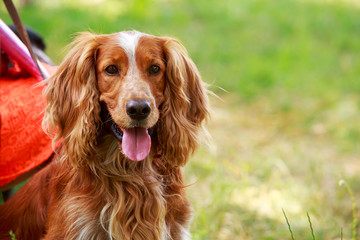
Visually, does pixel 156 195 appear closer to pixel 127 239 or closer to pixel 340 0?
pixel 127 239

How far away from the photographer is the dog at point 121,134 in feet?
8.93

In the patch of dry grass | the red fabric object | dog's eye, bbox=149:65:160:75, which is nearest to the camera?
Answer: dog's eye, bbox=149:65:160:75

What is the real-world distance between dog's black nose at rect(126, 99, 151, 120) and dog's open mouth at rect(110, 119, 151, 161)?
0.14 metres

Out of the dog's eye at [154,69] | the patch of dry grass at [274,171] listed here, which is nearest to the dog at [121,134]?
the dog's eye at [154,69]

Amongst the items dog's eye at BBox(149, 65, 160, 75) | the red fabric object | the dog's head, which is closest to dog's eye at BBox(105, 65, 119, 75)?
the dog's head

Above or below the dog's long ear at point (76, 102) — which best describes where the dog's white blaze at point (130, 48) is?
above

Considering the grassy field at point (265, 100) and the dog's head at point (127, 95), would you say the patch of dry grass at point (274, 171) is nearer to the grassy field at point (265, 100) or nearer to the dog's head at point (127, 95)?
the grassy field at point (265, 100)

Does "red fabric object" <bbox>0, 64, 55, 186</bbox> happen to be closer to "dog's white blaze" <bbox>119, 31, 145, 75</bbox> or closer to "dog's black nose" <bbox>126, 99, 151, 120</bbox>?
"dog's white blaze" <bbox>119, 31, 145, 75</bbox>

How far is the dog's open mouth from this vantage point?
8.75 feet

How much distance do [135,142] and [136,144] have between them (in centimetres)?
1

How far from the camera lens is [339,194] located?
4.74 metres

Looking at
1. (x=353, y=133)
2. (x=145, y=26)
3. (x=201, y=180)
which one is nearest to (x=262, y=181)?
(x=201, y=180)

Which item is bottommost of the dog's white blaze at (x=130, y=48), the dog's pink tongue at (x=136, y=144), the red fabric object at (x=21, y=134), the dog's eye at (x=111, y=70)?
the red fabric object at (x=21, y=134)

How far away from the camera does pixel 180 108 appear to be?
286 centimetres
